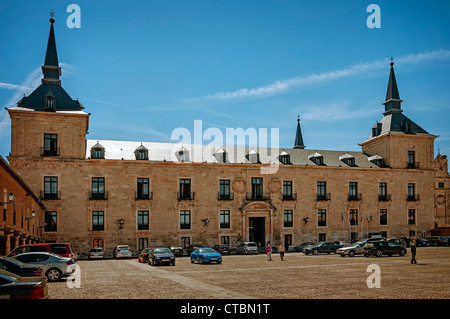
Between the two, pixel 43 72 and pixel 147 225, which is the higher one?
pixel 43 72

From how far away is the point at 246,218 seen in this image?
48.3 m

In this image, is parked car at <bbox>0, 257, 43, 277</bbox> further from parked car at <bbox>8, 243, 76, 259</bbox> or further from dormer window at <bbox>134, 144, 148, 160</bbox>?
dormer window at <bbox>134, 144, 148, 160</bbox>

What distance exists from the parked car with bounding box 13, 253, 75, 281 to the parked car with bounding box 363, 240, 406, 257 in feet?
72.5

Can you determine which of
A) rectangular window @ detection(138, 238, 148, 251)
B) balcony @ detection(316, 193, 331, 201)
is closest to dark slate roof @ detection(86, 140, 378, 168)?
balcony @ detection(316, 193, 331, 201)

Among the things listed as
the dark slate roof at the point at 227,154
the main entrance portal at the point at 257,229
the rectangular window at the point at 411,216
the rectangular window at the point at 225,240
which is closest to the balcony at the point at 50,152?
the dark slate roof at the point at 227,154

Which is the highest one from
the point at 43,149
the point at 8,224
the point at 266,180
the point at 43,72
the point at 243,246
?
the point at 43,72

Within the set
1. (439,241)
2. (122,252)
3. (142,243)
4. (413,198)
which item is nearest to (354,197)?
(413,198)

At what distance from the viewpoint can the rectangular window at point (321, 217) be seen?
→ 167 feet

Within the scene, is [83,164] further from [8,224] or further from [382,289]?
[382,289]

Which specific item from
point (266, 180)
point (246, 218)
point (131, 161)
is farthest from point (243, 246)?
point (131, 161)

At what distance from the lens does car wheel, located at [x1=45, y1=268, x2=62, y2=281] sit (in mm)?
18391

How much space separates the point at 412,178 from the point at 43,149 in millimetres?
44381

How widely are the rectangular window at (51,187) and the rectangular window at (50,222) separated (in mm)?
1695

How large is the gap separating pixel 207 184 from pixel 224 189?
2120 mm
